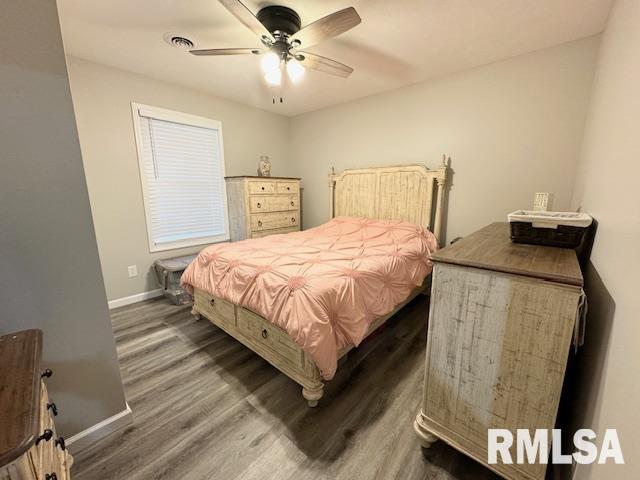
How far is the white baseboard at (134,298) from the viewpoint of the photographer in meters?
2.84

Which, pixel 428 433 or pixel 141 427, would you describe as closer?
pixel 428 433

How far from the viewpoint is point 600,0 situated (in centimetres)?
163

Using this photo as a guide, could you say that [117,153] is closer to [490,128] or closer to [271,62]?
[271,62]

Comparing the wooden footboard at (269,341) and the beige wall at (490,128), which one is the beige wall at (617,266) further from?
the wooden footboard at (269,341)

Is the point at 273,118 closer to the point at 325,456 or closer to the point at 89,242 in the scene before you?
the point at 89,242

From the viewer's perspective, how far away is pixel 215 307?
2262mm

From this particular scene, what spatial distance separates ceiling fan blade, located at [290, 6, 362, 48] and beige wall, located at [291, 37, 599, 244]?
5.78 ft

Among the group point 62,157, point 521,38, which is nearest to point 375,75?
point 521,38

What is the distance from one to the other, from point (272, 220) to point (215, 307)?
5.65 ft

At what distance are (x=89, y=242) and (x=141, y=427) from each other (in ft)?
3.52

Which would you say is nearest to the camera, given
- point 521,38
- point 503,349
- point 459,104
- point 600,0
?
point 503,349

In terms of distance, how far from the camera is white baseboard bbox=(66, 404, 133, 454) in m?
1.30

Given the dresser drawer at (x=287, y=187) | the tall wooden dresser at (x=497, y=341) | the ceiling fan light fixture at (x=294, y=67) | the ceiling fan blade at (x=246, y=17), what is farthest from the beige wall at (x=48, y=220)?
the dresser drawer at (x=287, y=187)

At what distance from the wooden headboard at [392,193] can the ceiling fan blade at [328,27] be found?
1.79 metres
